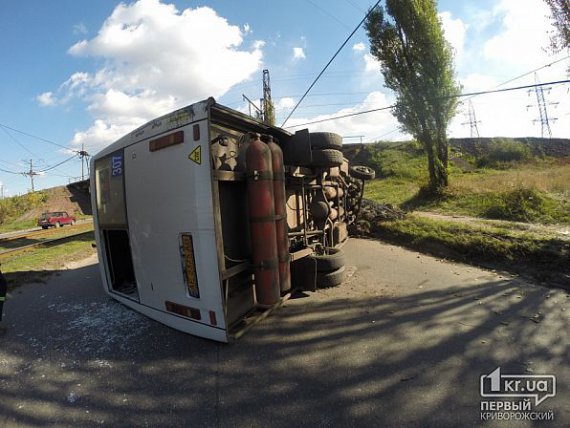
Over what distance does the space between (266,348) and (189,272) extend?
118cm

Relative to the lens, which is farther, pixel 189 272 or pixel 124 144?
pixel 124 144

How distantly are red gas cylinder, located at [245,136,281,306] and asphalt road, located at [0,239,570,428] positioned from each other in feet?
2.13

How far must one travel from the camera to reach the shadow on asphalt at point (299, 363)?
2506 millimetres

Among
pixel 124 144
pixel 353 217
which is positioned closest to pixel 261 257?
pixel 124 144

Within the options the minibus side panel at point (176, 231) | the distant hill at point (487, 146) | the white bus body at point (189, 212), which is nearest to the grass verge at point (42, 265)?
the white bus body at point (189, 212)

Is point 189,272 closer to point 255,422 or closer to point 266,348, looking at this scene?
point 266,348

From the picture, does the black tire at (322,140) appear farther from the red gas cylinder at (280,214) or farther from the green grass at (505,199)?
the green grass at (505,199)

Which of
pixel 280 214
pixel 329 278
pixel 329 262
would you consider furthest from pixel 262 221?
pixel 329 278

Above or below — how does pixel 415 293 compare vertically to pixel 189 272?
below

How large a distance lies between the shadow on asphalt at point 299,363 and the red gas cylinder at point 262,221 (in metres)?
0.65

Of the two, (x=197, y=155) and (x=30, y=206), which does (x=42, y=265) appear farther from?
(x=30, y=206)

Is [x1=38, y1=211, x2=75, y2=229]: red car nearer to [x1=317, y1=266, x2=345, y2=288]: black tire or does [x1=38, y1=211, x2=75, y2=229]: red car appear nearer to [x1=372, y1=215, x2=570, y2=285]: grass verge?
[x1=372, y1=215, x2=570, y2=285]: grass verge

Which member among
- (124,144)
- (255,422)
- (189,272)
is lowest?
(255,422)

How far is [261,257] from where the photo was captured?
355 cm
